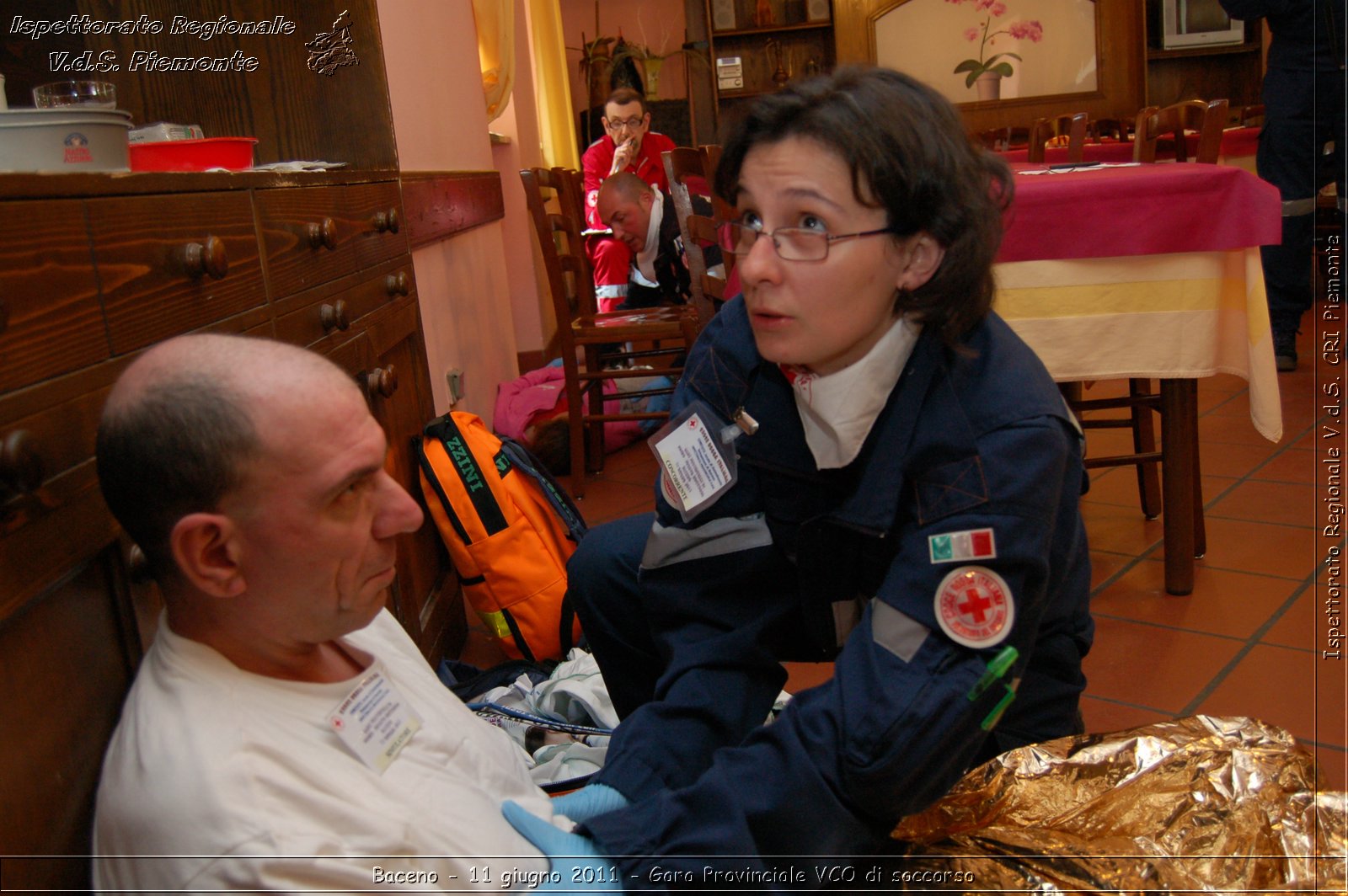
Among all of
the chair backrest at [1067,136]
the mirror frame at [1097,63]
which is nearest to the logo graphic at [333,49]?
the chair backrest at [1067,136]

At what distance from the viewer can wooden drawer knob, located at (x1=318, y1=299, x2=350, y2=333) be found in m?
1.52

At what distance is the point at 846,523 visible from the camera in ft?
3.63

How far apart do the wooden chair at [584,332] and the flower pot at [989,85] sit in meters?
4.30

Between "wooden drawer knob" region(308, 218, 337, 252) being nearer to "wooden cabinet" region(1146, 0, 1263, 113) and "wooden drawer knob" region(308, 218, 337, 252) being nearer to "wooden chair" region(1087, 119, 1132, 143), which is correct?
"wooden chair" region(1087, 119, 1132, 143)

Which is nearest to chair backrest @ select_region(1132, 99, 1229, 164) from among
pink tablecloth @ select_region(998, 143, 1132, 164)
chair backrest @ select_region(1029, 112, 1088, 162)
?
chair backrest @ select_region(1029, 112, 1088, 162)

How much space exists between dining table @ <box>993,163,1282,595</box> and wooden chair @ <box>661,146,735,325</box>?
0.88 metres

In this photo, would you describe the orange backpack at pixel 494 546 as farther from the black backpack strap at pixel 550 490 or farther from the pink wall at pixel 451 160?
the pink wall at pixel 451 160

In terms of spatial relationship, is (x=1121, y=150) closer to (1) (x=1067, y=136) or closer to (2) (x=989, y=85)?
(1) (x=1067, y=136)

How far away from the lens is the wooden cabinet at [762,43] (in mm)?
7723

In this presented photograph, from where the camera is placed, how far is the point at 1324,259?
5.72 m

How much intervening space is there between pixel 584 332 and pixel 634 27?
5668mm

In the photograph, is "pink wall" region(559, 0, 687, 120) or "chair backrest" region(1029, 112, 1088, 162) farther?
"pink wall" region(559, 0, 687, 120)

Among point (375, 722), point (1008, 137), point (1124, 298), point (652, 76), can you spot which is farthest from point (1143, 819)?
point (652, 76)

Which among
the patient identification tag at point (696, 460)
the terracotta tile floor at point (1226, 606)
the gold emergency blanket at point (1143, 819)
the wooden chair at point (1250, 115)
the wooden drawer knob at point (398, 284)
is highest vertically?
the wooden chair at point (1250, 115)
